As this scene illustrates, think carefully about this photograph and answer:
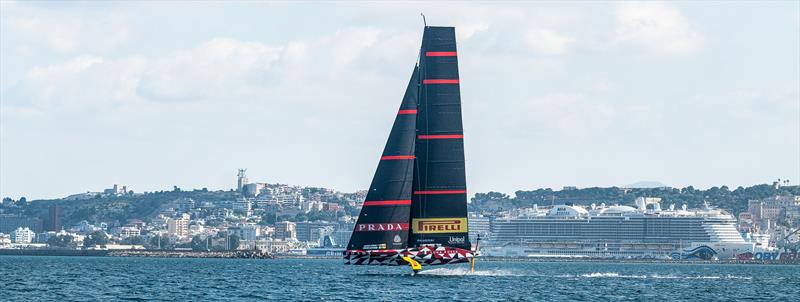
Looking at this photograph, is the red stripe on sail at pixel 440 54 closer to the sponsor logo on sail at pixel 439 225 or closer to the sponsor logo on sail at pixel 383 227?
the sponsor logo on sail at pixel 439 225

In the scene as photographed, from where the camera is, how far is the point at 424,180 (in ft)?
212

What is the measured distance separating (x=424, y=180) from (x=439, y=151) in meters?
1.45

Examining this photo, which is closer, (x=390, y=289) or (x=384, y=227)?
(x=390, y=289)

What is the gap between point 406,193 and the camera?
66000 mm

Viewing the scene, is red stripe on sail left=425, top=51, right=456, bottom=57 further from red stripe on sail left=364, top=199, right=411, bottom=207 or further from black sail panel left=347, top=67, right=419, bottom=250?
red stripe on sail left=364, top=199, right=411, bottom=207

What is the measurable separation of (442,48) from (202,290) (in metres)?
13.9

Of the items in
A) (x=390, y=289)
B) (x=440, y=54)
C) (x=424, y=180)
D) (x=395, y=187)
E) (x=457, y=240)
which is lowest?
(x=390, y=289)

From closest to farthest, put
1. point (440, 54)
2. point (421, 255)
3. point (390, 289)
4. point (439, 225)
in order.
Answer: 1. point (390, 289)
2. point (440, 54)
3. point (439, 225)
4. point (421, 255)

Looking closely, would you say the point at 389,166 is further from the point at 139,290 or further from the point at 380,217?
the point at 139,290

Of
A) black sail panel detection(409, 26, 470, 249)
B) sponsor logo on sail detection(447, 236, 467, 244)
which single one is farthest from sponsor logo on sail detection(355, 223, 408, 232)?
sponsor logo on sail detection(447, 236, 467, 244)

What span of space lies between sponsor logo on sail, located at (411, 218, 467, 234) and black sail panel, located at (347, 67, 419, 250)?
0.82 metres

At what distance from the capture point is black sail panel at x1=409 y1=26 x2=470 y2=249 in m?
63.5

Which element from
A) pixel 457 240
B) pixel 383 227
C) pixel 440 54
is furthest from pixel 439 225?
pixel 440 54

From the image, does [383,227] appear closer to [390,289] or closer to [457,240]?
[457,240]
